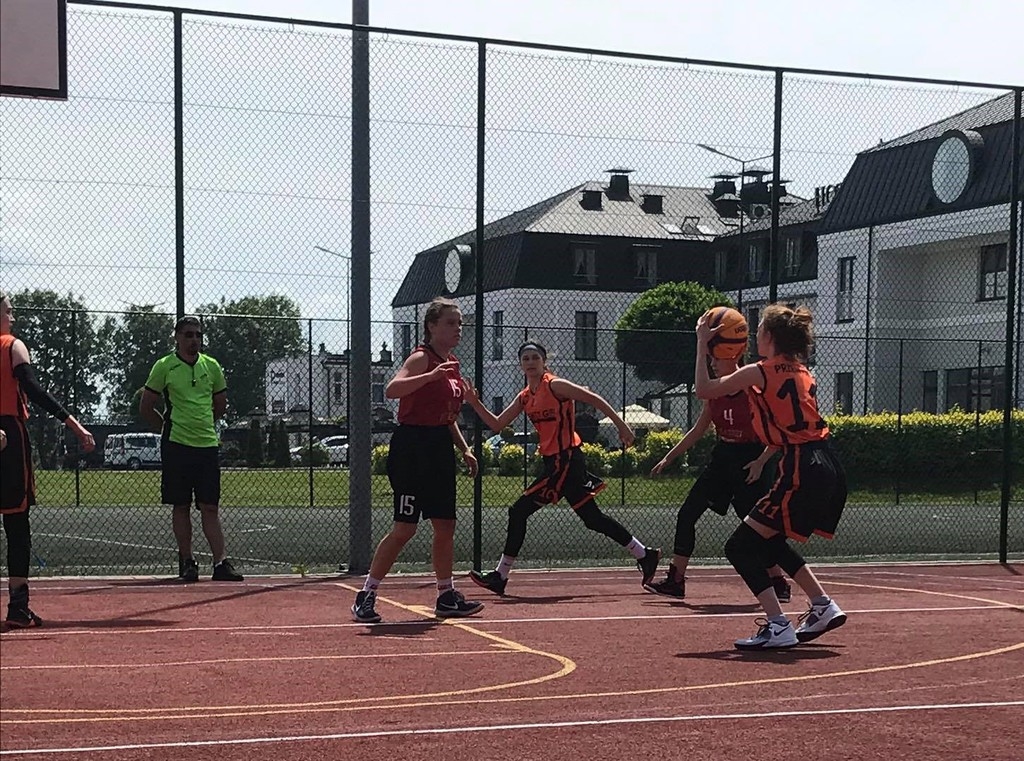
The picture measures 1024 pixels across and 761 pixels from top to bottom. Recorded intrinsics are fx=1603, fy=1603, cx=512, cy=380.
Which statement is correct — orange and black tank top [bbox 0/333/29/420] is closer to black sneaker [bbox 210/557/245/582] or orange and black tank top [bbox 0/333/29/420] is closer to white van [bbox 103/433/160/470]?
black sneaker [bbox 210/557/245/582]

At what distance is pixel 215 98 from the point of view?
11.7 metres

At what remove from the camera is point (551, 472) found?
36.8 ft

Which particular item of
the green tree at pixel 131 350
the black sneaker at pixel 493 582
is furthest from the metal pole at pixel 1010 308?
the green tree at pixel 131 350

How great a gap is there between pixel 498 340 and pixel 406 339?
10.1ft

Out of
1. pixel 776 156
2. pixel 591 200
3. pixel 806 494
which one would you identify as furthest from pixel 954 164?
pixel 806 494

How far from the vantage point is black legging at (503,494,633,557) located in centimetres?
1114

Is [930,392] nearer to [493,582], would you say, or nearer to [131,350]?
[131,350]

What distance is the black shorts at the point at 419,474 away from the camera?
30.4ft

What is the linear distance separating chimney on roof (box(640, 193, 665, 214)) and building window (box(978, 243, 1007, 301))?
4629mm

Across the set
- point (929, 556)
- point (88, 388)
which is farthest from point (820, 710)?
point (88, 388)

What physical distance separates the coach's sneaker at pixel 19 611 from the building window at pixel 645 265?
11970 millimetres

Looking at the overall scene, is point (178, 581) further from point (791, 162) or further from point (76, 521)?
point (76, 521)

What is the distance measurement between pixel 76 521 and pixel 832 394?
12127 millimetres

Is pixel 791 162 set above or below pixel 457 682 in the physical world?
above
